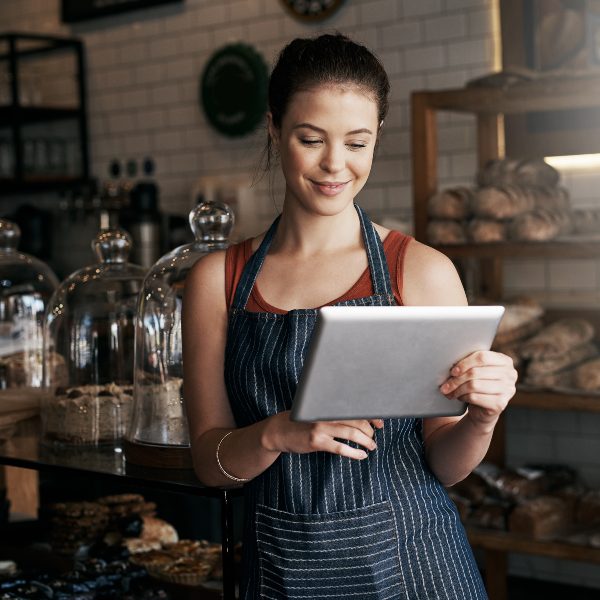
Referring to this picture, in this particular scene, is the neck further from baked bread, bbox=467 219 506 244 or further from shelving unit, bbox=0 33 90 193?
shelving unit, bbox=0 33 90 193

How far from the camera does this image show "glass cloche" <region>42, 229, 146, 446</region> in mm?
2301

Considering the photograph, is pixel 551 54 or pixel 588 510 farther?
pixel 551 54

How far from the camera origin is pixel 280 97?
170 cm

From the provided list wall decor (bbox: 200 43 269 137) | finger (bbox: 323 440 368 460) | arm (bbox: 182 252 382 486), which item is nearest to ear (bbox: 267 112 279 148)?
arm (bbox: 182 252 382 486)

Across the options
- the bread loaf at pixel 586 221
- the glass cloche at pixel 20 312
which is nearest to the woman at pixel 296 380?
the glass cloche at pixel 20 312

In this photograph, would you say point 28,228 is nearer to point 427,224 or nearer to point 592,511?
point 427,224

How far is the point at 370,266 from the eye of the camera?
1.72 metres

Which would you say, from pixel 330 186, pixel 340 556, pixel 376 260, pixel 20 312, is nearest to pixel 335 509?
pixel 340 556

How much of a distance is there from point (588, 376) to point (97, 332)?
1856 millimetres

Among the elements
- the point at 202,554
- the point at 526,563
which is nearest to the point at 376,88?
the point at 202,554

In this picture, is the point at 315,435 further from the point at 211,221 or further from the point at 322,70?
the point at 211,221

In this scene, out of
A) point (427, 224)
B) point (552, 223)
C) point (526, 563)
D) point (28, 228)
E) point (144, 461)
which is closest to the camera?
point (144, 461)

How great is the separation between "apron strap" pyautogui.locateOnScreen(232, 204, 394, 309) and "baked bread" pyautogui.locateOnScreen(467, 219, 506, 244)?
1.98 meters

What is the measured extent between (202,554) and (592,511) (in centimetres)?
188
